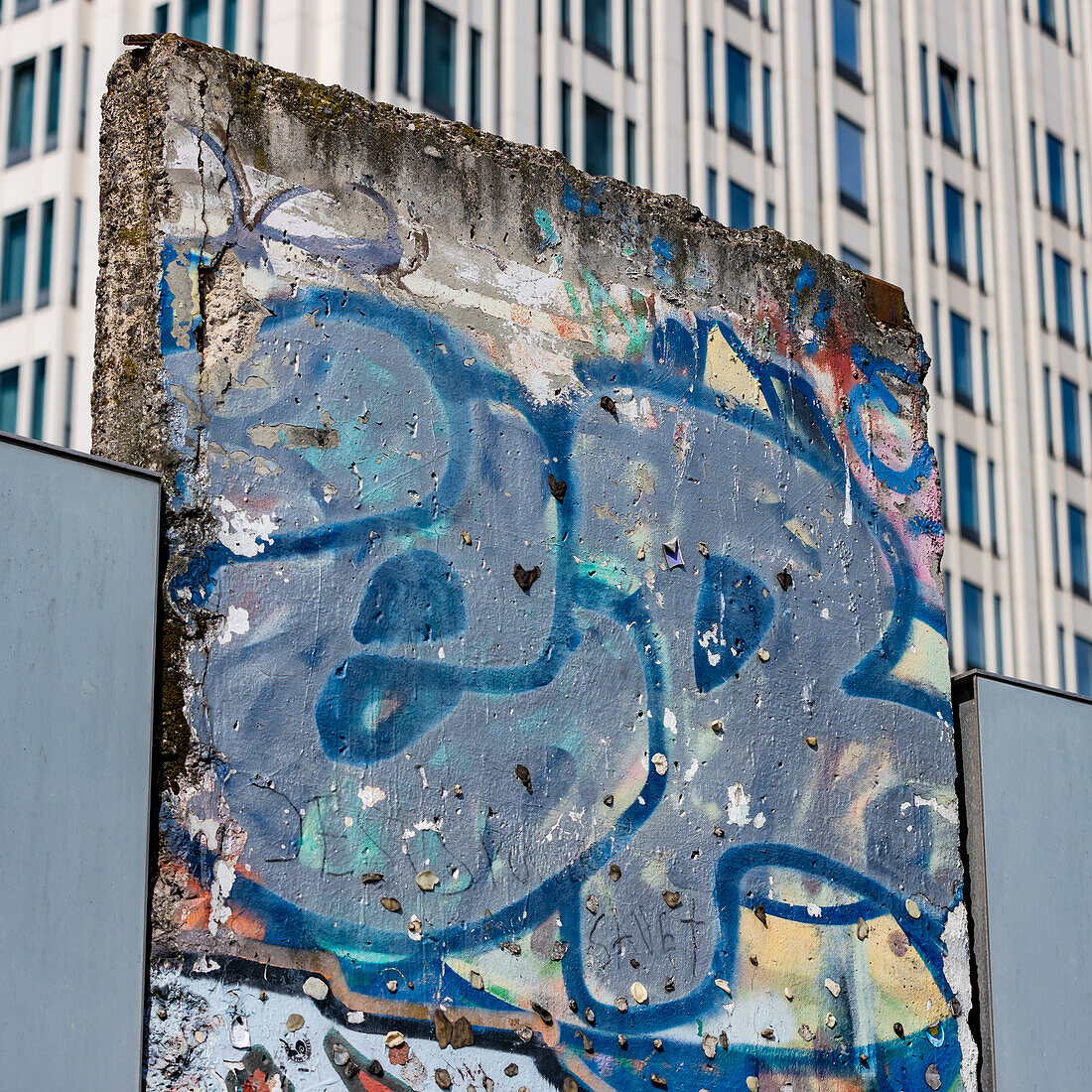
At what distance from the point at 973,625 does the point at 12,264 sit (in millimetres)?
15189

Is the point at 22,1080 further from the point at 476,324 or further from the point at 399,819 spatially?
the point at 476,324

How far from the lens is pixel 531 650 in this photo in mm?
4965

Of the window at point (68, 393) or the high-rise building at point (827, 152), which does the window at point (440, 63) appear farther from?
the window at point (68, 393)

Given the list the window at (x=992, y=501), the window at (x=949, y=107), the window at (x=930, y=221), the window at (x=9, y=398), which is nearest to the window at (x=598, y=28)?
the window at (x=930, y=221)

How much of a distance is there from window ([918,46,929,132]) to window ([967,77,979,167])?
117 centimetres

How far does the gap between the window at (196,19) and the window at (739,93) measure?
810cm

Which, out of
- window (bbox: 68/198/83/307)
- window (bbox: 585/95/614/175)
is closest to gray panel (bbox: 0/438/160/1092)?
window (bbox: 68/198/83/307)

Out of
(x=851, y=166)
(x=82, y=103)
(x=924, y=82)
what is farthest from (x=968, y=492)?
(x=82, y=103)

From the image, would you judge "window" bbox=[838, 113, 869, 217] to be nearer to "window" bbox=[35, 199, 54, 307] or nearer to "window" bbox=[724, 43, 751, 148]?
"window" bbox=[724, 43, 751, 148]

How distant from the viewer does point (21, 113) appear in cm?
2528

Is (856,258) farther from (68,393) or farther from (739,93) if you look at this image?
(68,393)

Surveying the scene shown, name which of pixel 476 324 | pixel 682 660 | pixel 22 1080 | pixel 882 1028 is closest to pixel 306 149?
pixel 476 324

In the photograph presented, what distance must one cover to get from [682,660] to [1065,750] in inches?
58.6

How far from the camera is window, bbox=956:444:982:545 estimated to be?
96.7 ft
